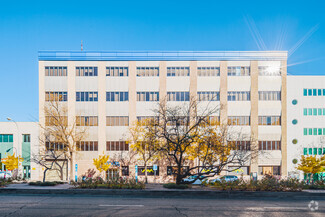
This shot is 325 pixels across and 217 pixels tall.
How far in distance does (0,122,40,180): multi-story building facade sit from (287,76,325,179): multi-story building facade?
42674 millimetres

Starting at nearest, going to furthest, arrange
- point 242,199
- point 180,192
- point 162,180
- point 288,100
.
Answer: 1. point 242,199
2. point 180,192
3. point 162,180
4. point 288,100

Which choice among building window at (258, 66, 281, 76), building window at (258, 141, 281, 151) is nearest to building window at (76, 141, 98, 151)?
building window at (258, 141, 281, 151)

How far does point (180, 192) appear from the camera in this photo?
653 inches

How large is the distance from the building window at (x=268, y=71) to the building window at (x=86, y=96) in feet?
87.5

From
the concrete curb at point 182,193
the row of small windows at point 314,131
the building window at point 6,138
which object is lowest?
the concrete curb at point 182,193

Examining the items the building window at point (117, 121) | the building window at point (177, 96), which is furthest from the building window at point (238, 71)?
the building window at point (117, 121)

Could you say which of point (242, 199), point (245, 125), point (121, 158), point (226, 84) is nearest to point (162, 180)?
point (121, 158)

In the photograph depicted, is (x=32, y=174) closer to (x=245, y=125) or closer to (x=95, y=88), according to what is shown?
(x=95, y=88)

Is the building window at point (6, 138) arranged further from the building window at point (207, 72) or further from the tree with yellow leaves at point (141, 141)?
the building window at point (207, 72)

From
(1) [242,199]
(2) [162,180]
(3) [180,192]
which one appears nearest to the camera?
(1) [242,199]

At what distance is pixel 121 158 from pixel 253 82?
78.9ft

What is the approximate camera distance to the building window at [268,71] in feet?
131

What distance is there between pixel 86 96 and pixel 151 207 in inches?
1163

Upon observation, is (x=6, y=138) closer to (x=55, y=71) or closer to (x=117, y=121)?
(x=55, y=71)
